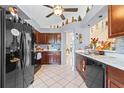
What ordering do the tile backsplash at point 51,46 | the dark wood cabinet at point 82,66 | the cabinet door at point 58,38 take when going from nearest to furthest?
the dark wood cabinet at point 82,66
the cabinet door at point 58,38
the tile backsplash at point 51,46

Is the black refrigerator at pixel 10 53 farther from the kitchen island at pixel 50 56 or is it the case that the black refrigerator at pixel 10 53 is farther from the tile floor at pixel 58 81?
the kitchen island at pixel 50 56

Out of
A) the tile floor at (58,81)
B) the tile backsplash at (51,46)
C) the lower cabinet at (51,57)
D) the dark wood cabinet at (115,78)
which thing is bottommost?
the tile floor at (58,81)

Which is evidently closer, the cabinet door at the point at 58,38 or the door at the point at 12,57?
the door at the point at 12,57

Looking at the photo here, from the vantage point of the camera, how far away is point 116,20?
106 inches

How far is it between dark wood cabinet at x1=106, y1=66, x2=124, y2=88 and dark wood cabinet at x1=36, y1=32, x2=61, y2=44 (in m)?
7.22

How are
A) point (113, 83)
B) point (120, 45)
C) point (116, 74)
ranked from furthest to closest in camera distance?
point (120, 45) < point (113, 83) < point (116, 74)

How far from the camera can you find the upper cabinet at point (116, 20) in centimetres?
246

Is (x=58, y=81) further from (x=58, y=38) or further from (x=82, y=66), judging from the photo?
(x=58, y=38)

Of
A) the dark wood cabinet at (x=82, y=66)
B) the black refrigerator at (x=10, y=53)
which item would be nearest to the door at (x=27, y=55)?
the black refrigerator at (x=10, y=53)

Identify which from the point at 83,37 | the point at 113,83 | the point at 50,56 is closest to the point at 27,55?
the point at 113,83

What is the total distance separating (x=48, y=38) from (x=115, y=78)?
771cm

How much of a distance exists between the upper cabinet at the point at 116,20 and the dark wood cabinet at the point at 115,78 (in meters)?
0.62
